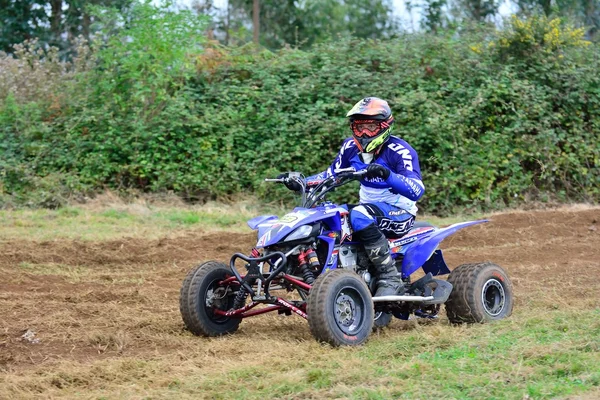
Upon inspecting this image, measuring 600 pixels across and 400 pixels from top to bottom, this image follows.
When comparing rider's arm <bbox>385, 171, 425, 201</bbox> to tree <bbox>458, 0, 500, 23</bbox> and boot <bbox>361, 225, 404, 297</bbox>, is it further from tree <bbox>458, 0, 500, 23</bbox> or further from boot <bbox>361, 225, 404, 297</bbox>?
tree <bbox>458, 0, 500, 23</bbox>

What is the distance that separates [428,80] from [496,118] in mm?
1500

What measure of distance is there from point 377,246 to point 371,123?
1.04 metres

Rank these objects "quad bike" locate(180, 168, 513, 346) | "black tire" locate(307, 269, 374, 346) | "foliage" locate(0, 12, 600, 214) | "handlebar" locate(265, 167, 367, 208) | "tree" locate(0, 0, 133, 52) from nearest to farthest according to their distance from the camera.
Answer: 1. "black tire" locate(307, 269, 374, 346)
2. "quad bike" locate(180, 168, 513, 346)
3. "handlebar" locate(265, 167, 367, 208)
4. "foliage" locate(0, 12, 600, 214)
5. "tree" locate(0, 0, 133, 52)

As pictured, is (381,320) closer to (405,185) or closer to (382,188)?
(382,188)

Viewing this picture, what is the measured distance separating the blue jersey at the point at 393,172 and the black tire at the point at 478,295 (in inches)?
29.8

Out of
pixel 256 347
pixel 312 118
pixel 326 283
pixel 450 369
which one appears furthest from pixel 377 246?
pixel 312 118

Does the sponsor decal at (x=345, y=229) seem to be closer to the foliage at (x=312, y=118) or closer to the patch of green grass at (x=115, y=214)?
the patch of green grass at (x=115, y=214)

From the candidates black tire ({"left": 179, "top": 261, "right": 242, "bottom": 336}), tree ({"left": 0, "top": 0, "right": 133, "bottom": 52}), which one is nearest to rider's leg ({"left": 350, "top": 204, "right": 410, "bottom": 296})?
black tire ({"left": 179, "top": 261, "right": 242, "bottom": 336})

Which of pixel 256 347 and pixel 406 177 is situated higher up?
pixel 406 177

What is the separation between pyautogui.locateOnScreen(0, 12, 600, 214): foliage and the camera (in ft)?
52.8

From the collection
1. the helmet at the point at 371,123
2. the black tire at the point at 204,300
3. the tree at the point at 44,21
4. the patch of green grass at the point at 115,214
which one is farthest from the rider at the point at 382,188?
the tree at the point at 44,21

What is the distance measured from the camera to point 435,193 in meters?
15.9

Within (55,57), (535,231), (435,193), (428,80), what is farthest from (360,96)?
(55,57)

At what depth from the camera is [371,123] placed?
7422mm
